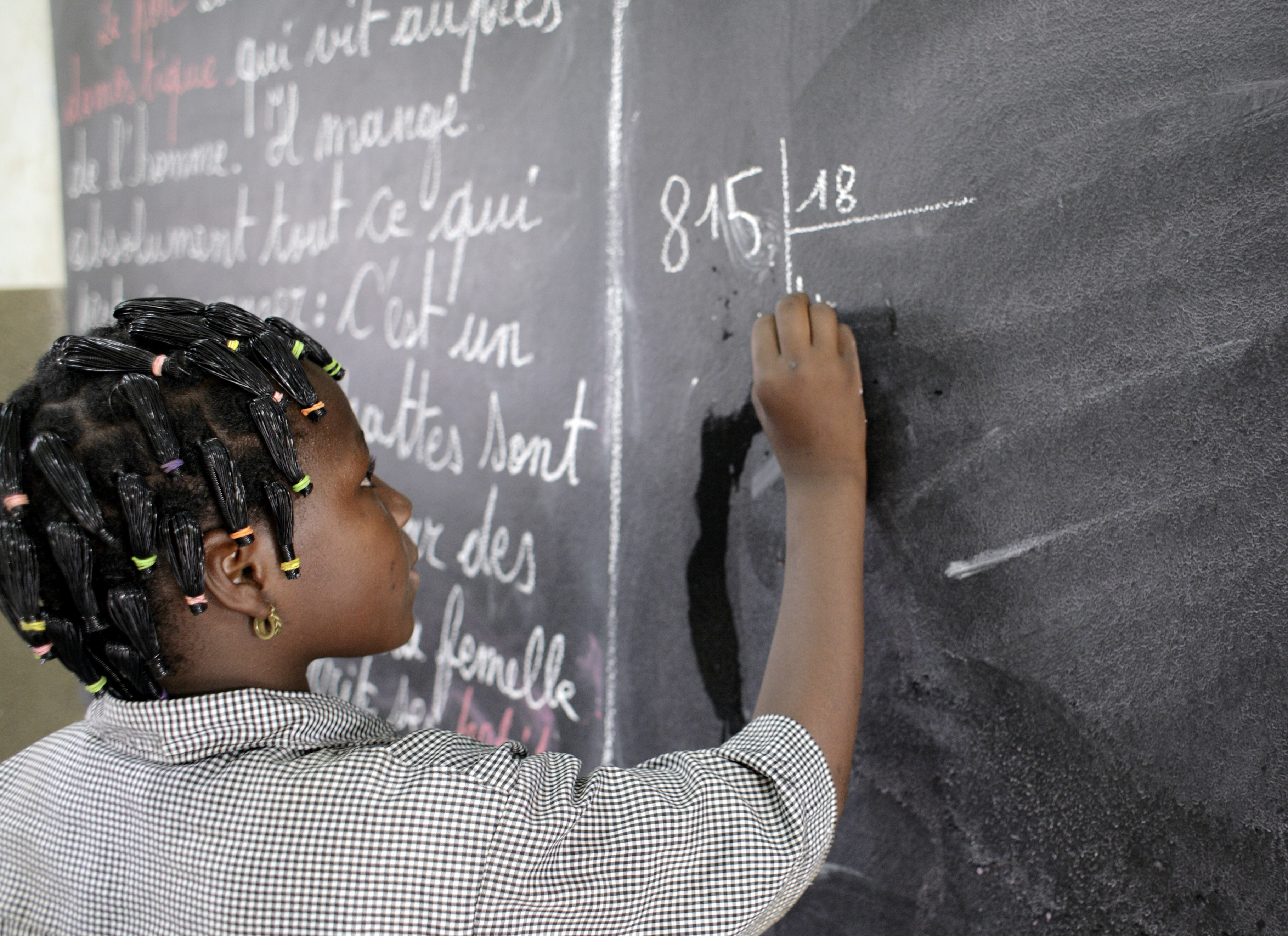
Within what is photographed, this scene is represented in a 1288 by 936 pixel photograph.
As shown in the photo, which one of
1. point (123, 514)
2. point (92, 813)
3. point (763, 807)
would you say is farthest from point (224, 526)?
point (763, 807)

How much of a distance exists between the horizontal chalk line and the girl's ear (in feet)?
1.94

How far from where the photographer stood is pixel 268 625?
64cm

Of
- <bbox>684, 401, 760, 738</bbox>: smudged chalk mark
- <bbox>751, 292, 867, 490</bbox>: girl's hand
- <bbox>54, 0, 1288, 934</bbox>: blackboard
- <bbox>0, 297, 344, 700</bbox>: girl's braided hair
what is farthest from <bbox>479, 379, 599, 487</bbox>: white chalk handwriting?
<bbox>0, 297, 344, 700</bbox>: girl's braided hair

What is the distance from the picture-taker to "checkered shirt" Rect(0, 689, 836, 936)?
1.77 feet

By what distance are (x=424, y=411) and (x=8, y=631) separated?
3.24ft

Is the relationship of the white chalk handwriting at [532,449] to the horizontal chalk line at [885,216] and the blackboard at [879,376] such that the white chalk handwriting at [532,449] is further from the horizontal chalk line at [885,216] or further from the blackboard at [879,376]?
the horizontal chalk line at [885,216]

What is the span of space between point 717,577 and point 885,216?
1.40ft

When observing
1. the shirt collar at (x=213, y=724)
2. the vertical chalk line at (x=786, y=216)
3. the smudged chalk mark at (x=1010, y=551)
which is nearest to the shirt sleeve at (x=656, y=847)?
the shirt collar at (x=213, y=724)

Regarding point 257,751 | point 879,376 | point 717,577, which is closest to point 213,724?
point 257,751

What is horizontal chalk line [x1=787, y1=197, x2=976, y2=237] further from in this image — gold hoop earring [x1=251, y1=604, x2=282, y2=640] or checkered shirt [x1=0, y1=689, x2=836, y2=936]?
gold hoop earring [x1=251, y1=604, x2=282, y2=640]

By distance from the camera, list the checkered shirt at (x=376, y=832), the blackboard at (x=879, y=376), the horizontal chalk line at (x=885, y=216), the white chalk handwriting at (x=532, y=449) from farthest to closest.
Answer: the white chalk handwriting at (x=532, y=449) < the horizontal chalk line at (x=885, y=216) < the blackboard at (x=879, y=376) < the checkered shirt at (x=376, y=832)

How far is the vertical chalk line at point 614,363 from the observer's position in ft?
3.24

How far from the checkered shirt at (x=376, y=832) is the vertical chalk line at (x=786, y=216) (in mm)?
475

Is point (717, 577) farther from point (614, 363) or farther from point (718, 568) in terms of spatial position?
point (614, 363)
